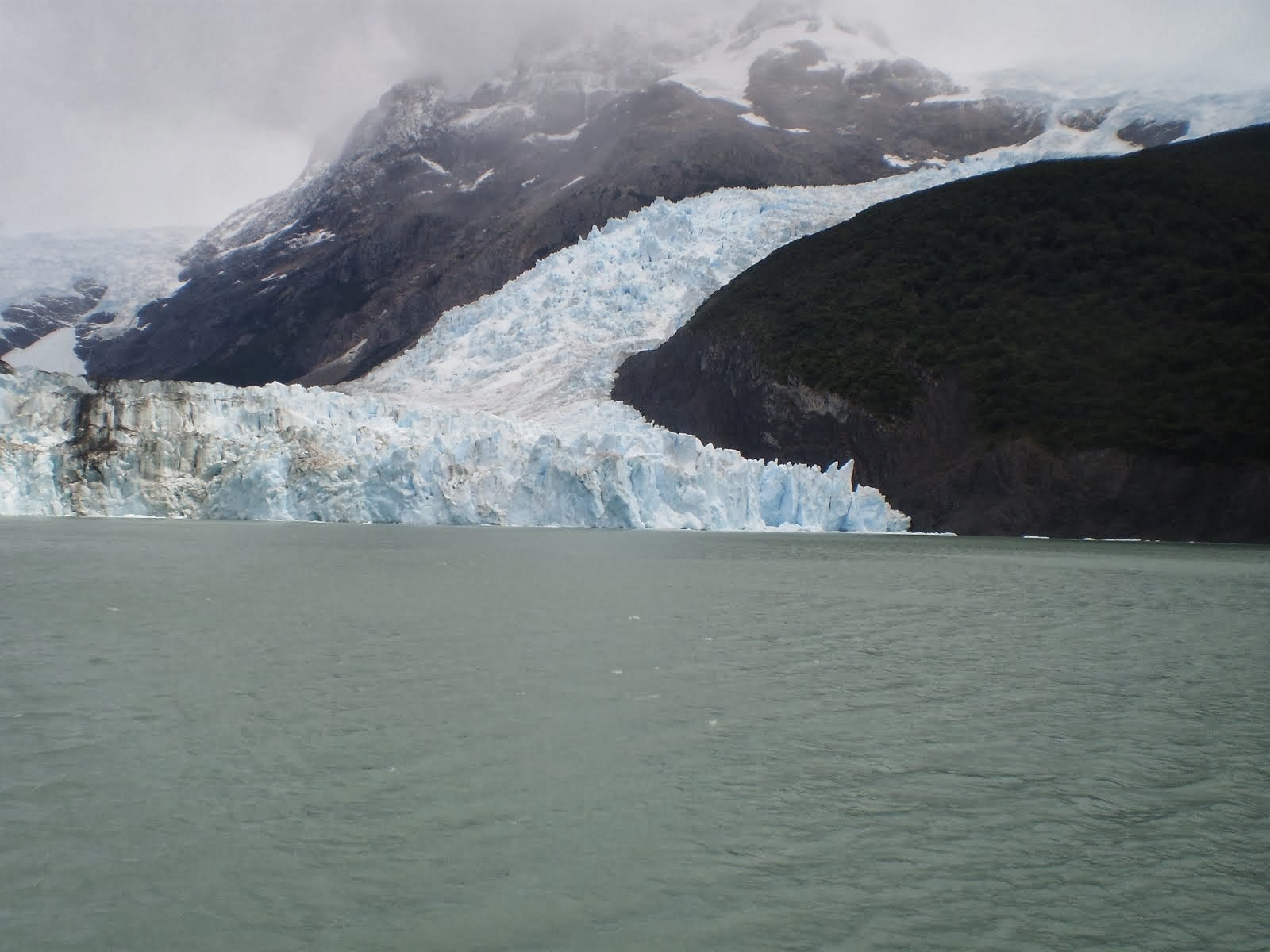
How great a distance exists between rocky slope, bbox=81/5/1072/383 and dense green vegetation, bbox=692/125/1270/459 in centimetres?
2891

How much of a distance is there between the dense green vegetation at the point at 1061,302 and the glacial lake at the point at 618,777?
28402mm

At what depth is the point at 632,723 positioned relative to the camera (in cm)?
829

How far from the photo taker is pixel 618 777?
22.7 feet

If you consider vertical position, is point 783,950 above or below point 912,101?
below

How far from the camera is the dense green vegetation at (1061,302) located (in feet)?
133

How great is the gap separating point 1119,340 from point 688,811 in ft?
143

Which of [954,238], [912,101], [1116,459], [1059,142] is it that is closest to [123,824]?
[1116,459]

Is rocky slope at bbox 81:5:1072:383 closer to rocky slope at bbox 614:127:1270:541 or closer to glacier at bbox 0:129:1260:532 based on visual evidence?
rocky slope at bbox 614:127:1270:541

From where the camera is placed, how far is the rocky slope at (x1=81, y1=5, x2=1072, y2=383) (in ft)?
285

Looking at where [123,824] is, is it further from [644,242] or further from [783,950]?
[644,242]

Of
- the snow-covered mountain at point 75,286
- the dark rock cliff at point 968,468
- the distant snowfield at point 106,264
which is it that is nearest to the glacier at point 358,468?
the dark rock cliff at point 968,468

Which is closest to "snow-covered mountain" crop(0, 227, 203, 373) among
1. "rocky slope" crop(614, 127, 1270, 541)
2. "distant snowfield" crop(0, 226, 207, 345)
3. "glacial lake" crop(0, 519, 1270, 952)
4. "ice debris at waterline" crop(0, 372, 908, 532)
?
"distant snowfield" crop(0, 226, 207, 345)

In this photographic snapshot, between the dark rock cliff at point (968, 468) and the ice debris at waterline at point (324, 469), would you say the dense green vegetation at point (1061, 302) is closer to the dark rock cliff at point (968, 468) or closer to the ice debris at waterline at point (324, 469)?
the dark rock cliff at point (968, 468)

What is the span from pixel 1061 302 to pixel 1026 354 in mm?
4800
